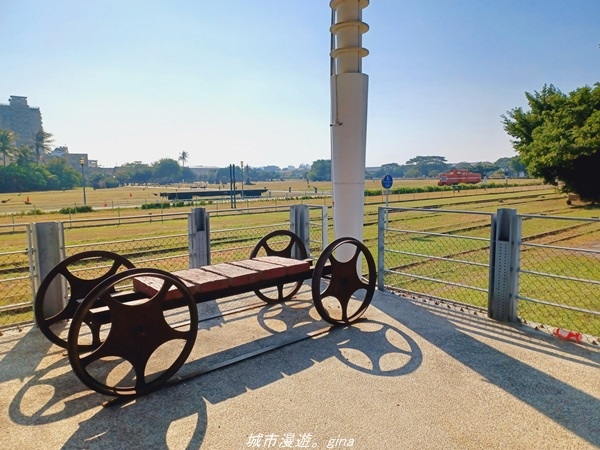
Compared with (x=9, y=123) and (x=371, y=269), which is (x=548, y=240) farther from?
(x=9, y=123)

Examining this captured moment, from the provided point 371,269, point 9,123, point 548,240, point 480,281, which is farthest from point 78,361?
point 9,123

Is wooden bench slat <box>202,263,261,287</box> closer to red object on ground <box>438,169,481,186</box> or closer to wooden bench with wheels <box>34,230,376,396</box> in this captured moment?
wooden bench with wheels <box>34,230,376,396</box>

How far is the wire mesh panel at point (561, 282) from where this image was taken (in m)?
4.35

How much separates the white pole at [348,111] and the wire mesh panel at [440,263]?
0.57 m

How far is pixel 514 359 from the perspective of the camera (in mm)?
3502

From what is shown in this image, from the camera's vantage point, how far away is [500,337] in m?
3.98

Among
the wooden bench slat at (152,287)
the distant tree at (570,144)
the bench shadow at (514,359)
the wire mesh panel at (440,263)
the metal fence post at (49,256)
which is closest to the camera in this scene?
the bench shadow at (514,359)

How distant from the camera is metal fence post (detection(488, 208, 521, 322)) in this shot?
430 cm

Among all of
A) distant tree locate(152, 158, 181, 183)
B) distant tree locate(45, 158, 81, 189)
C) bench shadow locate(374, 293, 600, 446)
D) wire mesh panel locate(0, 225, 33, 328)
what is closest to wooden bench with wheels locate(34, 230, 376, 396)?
wire mesh panel locate(0, 225, 33, 328)

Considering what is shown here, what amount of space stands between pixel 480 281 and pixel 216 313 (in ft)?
18.5

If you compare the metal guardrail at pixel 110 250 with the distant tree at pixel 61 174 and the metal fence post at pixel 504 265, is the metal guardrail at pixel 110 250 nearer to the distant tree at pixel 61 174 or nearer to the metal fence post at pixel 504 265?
the metal fence post at pixel 504 265

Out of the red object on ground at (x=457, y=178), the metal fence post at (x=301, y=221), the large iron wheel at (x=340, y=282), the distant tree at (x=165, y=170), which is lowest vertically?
the large iron wheel at (x=340, y=282)

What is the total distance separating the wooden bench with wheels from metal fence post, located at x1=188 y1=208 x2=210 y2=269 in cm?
91

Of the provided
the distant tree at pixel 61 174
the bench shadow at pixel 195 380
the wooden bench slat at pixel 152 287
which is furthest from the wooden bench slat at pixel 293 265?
the distant tree at pixel 61 174
